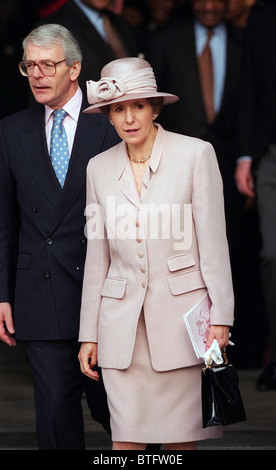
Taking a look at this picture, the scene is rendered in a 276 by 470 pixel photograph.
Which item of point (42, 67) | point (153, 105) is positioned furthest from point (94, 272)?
point (42, 67)

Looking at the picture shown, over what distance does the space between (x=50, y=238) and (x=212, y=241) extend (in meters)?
0.74

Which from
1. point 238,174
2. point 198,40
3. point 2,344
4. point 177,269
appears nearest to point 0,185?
point 177,269

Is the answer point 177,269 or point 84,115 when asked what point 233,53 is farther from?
point 177,269

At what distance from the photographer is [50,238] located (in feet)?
17.3

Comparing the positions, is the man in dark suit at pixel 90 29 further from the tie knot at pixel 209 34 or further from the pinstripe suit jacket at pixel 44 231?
the pinstripe suit jacket at pixel 44 231

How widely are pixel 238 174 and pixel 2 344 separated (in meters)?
2.68

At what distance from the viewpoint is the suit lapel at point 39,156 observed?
5270mm

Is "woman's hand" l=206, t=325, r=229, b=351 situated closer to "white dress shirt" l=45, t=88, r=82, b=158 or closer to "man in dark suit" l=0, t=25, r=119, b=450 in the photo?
"man in dark suit" l=0, t=25, r=119, b=450

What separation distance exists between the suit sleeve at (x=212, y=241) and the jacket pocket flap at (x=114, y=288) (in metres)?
0.29

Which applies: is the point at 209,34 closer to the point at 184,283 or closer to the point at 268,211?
the point at 268,211

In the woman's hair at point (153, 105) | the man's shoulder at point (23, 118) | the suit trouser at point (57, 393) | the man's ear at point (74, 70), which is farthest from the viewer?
the man's shoulder at point (23, 118)

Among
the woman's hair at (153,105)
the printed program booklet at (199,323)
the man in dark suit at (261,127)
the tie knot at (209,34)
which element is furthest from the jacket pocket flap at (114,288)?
the tie knot at (209,34)

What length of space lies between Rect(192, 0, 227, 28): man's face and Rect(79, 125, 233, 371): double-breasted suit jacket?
2399mm
